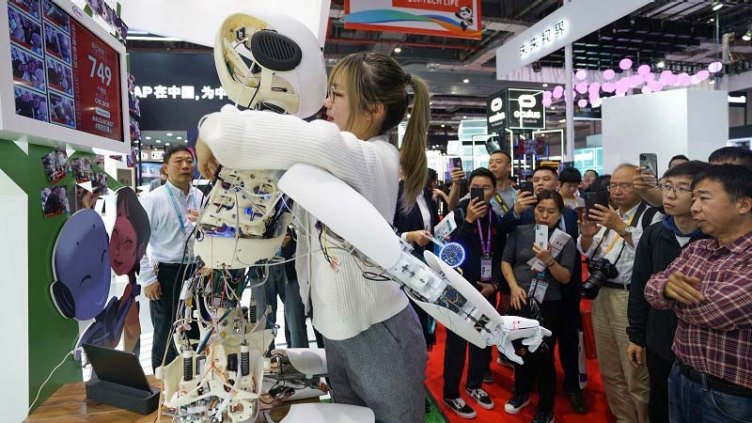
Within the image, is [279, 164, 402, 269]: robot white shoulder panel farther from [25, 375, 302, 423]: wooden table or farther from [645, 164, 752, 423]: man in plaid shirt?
[645, 164, 752, 423]: man in plaid shirt

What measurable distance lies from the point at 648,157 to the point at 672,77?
7199 millimetres

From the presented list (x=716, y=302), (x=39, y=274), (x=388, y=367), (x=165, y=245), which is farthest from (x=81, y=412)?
(x=716, y=302)

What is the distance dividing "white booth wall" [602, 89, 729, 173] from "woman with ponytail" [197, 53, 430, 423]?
6.59 metres

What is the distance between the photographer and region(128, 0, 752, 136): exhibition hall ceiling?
8.48 m

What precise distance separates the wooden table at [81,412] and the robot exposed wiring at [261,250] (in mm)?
252

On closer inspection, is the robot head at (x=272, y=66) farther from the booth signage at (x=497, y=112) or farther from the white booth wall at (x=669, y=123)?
the white booth wall at (x=669, y=123)

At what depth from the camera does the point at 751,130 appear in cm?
1040

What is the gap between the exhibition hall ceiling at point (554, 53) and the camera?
334 inches

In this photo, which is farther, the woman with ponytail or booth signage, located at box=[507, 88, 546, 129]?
booth signage, located at box=[507, 88, 546, 129]

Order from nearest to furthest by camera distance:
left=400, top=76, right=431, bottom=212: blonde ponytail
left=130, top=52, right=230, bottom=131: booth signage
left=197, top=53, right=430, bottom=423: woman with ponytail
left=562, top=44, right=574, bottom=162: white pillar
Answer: left=197, top=53, right=430, bottom=423: woman with ponytail < left=400, top=76, right=431, bottom=212: blonde ponytail < left=130, top=52, right=230, bottom=131: booth signage < left=562, top=44, right=574, bottom=162: white pillar

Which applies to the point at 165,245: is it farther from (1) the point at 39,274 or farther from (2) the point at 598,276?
(2) the point at 598,276

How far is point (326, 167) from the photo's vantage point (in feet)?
2.63

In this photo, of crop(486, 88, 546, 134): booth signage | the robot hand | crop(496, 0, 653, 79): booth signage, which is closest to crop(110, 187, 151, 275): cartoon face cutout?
the robot hand

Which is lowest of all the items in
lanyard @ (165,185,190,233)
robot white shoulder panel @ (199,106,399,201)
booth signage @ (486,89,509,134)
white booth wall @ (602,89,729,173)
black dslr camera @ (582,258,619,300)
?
black dslr camera @ (582,258,619,300)
